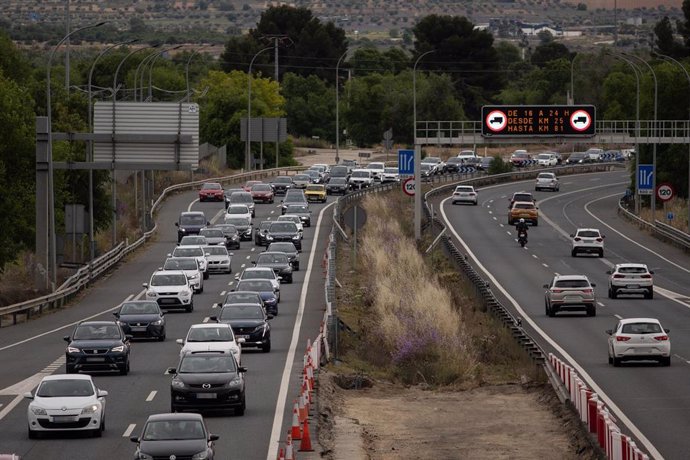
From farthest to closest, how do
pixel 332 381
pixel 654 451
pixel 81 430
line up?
1. pixel 332 381
2. pixel 81 430
3. pixel 654 451

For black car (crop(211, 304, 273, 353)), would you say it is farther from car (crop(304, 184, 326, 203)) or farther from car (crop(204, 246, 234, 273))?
car (crop(304, 184, 326, 203))

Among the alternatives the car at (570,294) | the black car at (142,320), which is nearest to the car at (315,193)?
the car at (570,294)

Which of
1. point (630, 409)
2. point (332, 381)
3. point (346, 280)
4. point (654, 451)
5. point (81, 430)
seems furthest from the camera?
point (346, 280)

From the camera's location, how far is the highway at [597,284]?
31219mm

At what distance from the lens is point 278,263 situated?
197 ft

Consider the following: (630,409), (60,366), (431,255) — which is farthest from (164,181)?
(630,409)

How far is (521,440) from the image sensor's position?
96.7ft

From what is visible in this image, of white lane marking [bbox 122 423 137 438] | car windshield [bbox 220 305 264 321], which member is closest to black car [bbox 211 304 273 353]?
car windshield [bbox 220 305 264 321]

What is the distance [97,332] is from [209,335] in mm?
2672

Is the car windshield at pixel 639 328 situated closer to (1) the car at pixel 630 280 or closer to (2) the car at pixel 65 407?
(2) the car at pixel 65 407

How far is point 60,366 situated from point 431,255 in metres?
30.9

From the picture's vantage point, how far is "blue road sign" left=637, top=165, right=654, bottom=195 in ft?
277

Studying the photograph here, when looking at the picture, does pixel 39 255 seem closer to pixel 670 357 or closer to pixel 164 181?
pixel 670 357

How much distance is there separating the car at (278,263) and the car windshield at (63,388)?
3140 cm
